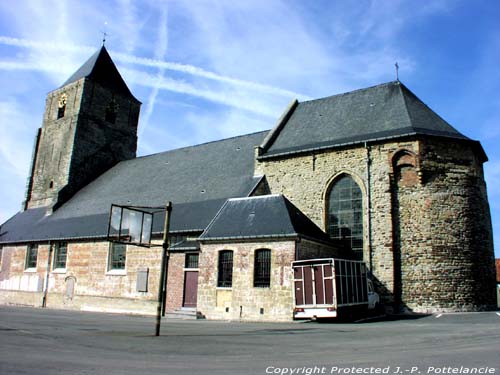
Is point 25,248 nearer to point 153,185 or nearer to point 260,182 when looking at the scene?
point 153,185

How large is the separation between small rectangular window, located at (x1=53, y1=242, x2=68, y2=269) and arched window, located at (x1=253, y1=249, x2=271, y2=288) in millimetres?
13480

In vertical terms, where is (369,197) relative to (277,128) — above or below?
below

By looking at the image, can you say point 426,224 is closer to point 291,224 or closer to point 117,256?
point 291,224

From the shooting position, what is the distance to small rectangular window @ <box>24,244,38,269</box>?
27.2 m

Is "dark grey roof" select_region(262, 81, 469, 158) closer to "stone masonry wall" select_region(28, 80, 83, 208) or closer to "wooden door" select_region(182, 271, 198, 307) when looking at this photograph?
"wooden door" select_region(182, 271, 198, 307)

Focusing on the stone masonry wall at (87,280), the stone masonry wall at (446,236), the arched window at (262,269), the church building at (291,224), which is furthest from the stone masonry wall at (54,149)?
the stone masonry wall at (446,236)

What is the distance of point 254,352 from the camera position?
26.4ft

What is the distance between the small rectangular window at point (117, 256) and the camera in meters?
22.7

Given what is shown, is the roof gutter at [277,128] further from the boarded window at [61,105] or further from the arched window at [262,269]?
the boarded window at [61,105]

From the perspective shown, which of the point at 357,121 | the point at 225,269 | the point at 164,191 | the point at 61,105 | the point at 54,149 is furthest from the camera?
the point at 61,105

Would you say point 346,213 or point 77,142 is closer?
point 346,213

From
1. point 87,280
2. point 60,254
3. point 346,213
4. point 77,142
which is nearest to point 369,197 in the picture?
point 346,213

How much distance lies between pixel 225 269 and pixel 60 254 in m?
12.8

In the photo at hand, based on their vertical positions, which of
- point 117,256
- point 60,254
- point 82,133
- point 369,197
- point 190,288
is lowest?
point 190,288
